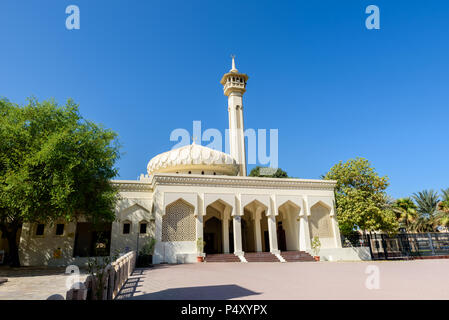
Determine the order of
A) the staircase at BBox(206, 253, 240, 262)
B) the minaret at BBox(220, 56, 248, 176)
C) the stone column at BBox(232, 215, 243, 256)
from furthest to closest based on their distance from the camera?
the minaret at BBox(220, 56, 248, 176), the stone column at BBox(232, 215, 243, 256), the staircase at BBox(206, 253, 240, 262)

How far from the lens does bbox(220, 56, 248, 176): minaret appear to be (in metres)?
27.1

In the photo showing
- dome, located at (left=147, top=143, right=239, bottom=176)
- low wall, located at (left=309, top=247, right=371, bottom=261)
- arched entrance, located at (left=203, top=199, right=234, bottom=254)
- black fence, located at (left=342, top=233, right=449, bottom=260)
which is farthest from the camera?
dome, located at (left=147, top=143, right=239, bottom=176)

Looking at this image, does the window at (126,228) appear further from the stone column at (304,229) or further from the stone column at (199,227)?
the stone column at (304,229)

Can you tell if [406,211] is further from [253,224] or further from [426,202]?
[253,224]

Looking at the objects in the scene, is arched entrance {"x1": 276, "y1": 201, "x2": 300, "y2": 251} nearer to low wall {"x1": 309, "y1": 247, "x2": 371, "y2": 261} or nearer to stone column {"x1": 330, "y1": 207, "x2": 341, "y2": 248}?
low wall {"x1": 309, "y1": 247, "x2": 371, "y2": 261}

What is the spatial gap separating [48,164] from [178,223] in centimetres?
836

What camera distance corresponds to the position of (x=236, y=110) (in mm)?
29047

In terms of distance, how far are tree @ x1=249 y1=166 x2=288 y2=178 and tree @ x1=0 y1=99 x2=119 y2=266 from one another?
25829 mm

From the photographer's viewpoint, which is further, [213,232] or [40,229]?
[213,232]

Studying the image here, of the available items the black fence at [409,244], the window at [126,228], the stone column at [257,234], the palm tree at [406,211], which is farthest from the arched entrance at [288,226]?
the palm tree at [406,211]

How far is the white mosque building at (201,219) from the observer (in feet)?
55.4

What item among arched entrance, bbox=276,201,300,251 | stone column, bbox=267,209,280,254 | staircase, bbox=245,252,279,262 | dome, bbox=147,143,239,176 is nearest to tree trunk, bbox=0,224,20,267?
dome, bbox=147,143,239,176

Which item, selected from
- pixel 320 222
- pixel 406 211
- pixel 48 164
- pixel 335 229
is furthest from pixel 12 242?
pixel 406 211
